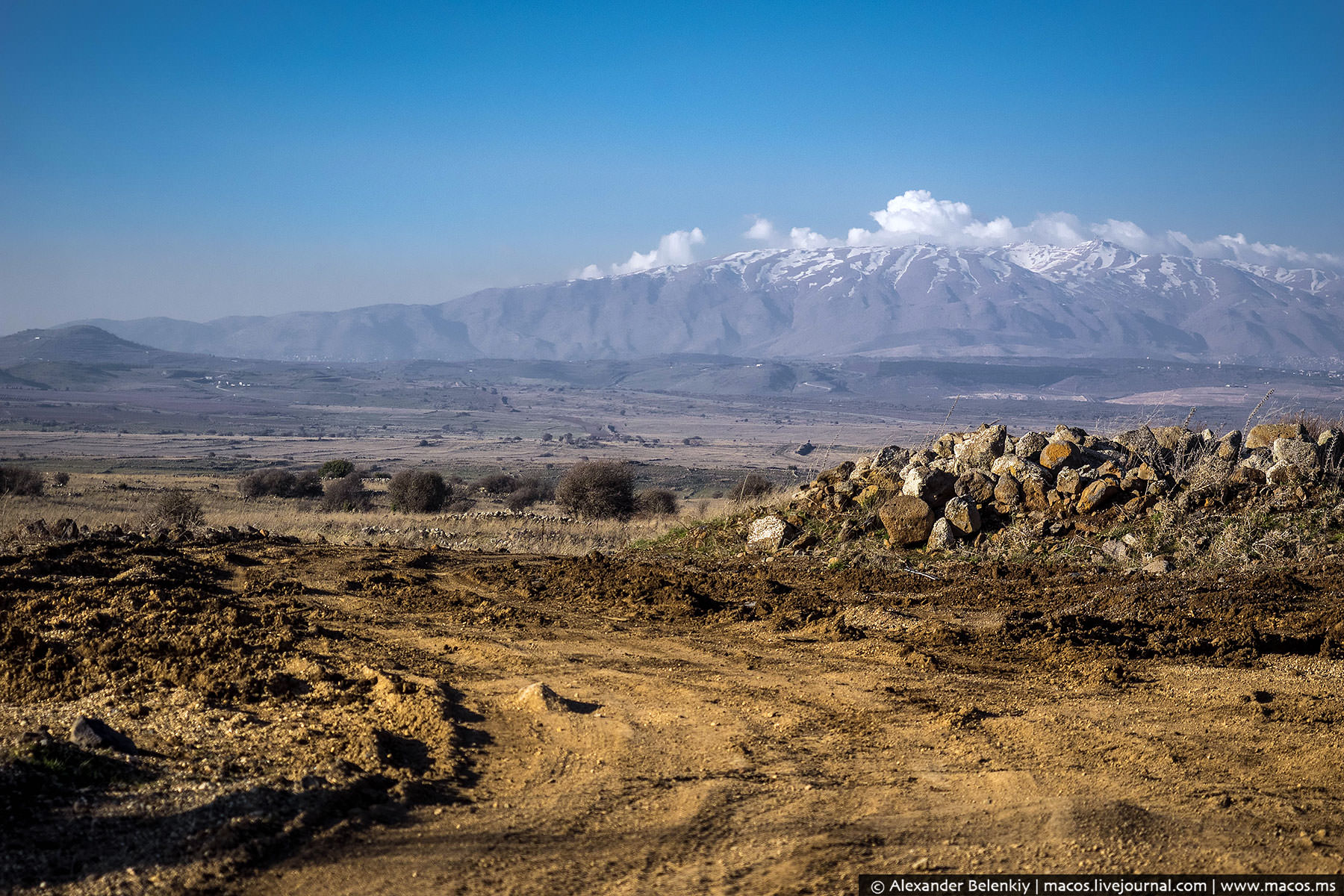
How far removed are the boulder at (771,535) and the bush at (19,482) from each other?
2449 cm

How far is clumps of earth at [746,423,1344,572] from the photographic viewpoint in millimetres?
12148

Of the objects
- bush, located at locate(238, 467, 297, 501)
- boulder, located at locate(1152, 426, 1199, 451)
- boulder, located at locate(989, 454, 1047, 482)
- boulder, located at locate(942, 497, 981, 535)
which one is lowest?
bush, located at locate(238, 467, 297, 501)

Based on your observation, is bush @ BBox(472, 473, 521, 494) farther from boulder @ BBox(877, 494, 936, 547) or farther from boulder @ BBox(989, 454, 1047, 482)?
boulder @ BBox(877, 494, 936, 547)

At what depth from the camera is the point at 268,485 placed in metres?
38.1

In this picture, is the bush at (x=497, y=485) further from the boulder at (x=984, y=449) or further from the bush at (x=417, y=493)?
the boulder at (x=984, y=449)

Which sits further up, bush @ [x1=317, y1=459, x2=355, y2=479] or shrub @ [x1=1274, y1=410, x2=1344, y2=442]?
shrub @ [x1=1274, y1=410, x2=1344, y2=442]

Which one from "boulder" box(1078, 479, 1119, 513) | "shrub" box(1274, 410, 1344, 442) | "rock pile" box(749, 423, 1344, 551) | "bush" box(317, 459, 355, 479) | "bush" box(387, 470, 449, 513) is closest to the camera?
"rock pile" box(749, 423, 1344, 551)

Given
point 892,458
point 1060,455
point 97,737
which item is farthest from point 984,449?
point 97,737

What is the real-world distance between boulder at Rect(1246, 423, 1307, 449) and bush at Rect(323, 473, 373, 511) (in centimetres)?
2360

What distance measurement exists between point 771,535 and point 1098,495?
4405mm

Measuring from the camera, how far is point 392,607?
9422mm

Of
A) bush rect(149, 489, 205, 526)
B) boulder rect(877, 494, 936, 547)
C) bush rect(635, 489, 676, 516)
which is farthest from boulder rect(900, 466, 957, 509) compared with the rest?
bush rect(149, 489, 205, 526)

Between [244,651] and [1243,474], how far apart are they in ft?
39.8

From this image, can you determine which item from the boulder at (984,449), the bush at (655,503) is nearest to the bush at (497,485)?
the bush at (655,503)
